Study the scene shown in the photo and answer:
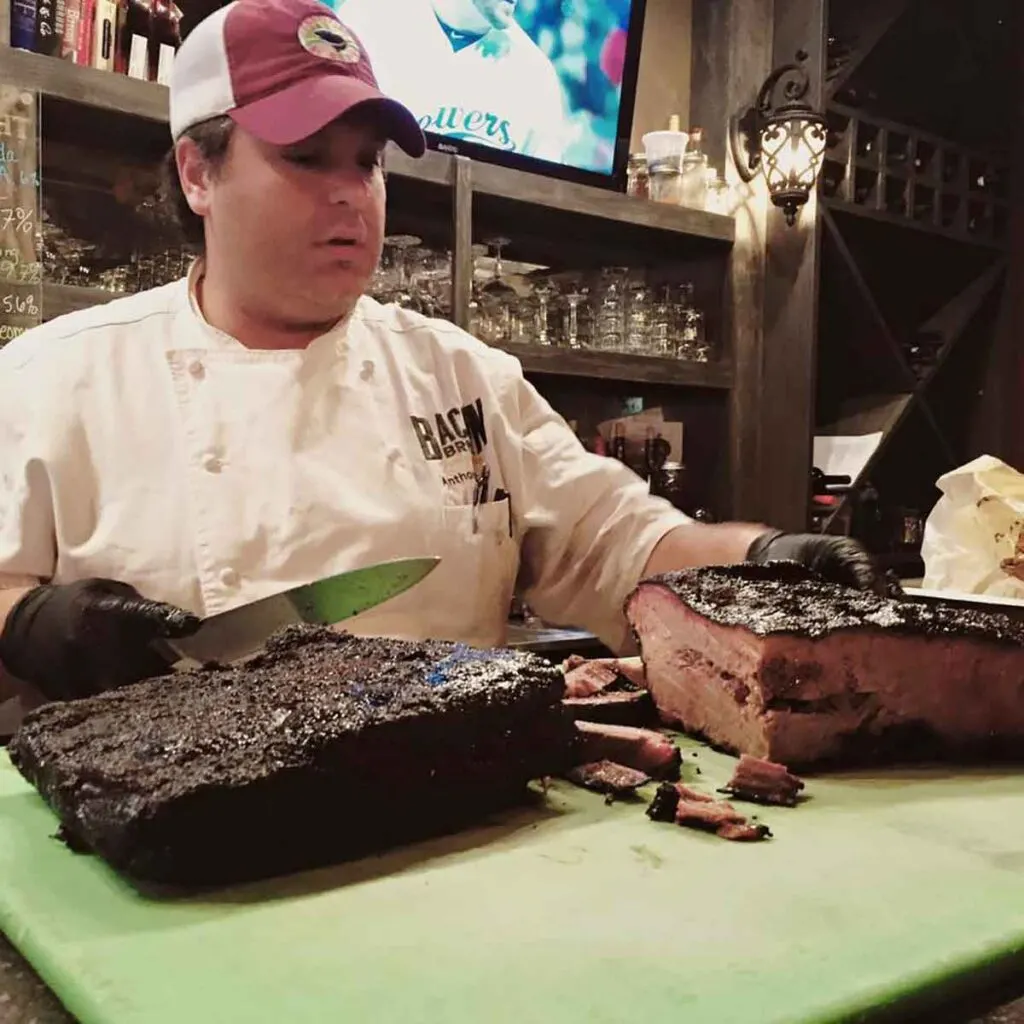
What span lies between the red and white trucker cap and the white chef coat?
0.31 m

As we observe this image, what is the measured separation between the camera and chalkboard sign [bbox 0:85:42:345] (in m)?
2.02

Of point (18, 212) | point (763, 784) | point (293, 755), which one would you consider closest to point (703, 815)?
point (763, 784)

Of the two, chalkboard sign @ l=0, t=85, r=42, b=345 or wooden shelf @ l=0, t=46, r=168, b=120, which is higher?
wooden shelf @ l=0, t=46, r=168, b=120

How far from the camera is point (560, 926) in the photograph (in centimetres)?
73

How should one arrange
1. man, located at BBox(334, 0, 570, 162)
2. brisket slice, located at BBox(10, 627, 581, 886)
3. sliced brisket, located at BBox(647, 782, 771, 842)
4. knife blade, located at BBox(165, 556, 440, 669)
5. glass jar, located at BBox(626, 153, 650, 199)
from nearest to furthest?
brisket slice, located at BBox(10, 627, 581, 886) → sliced brisket, located at BBox(647, 782, 771, 842) → knife blade, located at BBox(165, 556, 440, 669) → man, located at BBox(334, 0, 570, 162) → glass jar, located at BBox(626, 153, 650, 199)

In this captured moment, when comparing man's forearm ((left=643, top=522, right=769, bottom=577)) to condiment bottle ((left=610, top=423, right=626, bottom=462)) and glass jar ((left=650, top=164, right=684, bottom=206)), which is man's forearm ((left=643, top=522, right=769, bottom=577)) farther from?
glass jar ((left=650, top=164, right=684, bottom=206))

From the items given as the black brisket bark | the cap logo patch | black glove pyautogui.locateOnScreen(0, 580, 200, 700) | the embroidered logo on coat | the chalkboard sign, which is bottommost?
black glove pyautogui.locateOnScreen(0, 580, 200, 700)

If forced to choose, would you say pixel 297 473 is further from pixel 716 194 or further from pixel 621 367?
pixel 716 194

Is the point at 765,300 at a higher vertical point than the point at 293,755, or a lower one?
higher

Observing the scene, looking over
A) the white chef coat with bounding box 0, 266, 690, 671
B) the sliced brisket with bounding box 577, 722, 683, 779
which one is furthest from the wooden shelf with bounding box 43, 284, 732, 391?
the sliced brisket with bounding box 577, 722, 683, 779

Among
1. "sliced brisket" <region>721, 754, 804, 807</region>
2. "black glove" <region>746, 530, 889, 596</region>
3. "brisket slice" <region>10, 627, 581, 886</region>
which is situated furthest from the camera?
"black glove" <region>746, 530, 889, 596</region>

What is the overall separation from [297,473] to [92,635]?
0.46 metres

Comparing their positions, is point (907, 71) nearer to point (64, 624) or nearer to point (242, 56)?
point (242, 56)

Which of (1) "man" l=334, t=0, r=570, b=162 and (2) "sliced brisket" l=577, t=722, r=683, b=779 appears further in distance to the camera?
(1) "man" l=334, t=0, r=570, b=162
